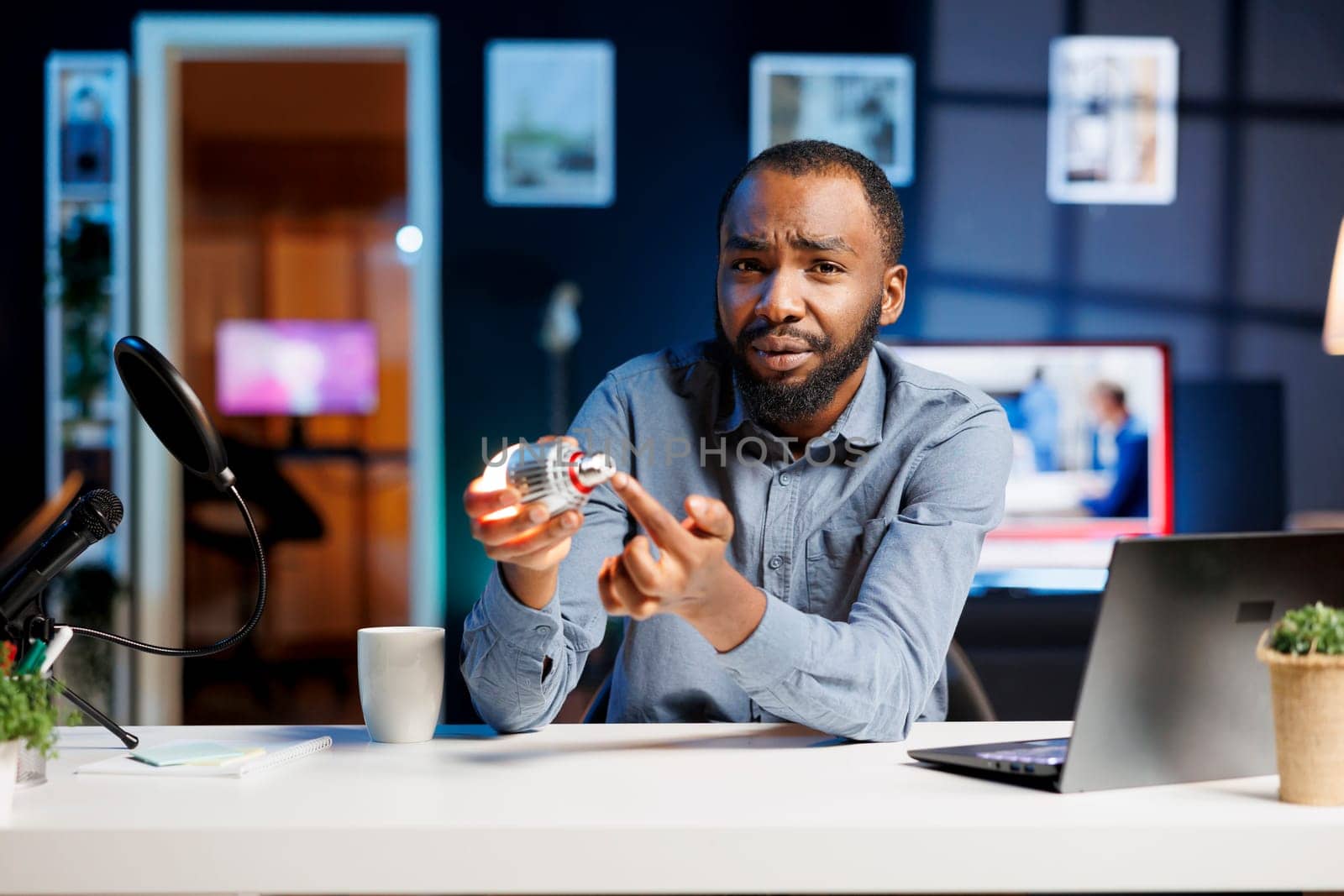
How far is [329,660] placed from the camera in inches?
237

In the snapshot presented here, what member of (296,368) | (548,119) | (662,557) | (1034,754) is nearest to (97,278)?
(548,119)

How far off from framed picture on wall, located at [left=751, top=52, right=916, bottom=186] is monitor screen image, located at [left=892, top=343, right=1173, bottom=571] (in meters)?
0.78

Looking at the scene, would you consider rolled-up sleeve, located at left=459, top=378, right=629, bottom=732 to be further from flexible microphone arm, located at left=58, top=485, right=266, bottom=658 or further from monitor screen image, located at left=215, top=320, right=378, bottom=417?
monitor screen image, located at left=215, top=320, right=378, bottom=417

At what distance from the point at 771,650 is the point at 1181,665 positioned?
1.09 ft

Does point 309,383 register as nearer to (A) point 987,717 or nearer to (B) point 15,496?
(B) point 15,496

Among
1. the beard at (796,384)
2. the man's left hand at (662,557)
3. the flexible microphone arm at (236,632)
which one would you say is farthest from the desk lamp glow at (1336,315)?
the flexible microphone arm at (236,632)

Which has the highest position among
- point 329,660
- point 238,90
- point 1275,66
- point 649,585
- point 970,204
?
point 238,90

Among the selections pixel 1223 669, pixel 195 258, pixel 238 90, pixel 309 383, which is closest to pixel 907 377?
pixel 1223 669

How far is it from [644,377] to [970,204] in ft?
9.22

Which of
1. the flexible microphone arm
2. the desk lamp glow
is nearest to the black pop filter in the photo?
the flexible microphone arm

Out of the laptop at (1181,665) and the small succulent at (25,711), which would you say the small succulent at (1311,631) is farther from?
the small succulent at (25,711)

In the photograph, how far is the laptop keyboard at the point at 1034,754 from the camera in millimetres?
963

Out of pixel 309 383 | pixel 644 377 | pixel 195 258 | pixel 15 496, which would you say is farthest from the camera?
pixel 195 258

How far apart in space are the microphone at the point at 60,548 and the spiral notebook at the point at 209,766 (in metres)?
0.15
